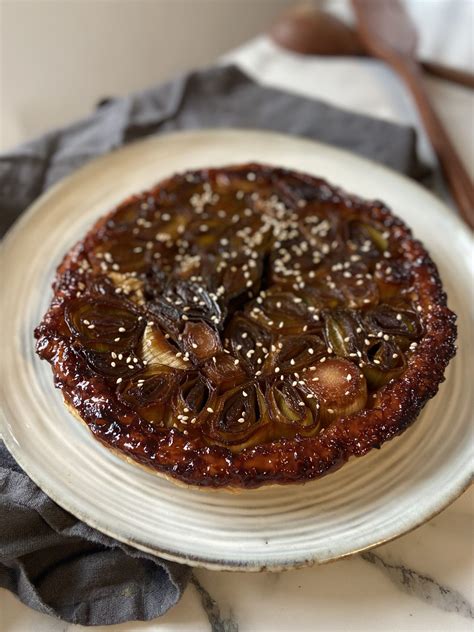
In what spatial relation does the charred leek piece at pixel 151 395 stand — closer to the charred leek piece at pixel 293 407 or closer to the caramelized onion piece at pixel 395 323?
the charred leek piece at pixel 293 407

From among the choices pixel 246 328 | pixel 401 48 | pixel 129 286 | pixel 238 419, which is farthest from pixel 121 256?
pixel 401 48

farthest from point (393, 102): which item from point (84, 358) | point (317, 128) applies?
point (84, 358)

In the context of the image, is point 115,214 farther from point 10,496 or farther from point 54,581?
point 54,581

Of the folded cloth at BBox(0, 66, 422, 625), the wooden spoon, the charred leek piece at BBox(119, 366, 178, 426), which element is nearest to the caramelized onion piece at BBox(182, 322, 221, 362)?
the charred leek piece at BBox(119, 366, 178, 426)

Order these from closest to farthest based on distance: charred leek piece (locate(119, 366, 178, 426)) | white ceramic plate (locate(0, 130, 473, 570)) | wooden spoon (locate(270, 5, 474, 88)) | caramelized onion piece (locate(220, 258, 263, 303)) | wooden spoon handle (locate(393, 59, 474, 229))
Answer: white ceramic plate (locate(0, 130, 473, 570)) → charred leek piece (locate(119, 366, 178, 426)) → caramelized onion piece (locate(220, 258, 263, 303)) → wooden spoon handle (locate(393, 59, 474, 229)) → wooden spoon (locate(270, 5, 474, 88))

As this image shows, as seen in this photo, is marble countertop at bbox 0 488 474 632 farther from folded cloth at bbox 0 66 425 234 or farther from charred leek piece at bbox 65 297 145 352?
folded cloth at bbox 0 66 425 234

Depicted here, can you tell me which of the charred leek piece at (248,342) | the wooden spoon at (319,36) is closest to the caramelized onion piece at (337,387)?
the charred leek piece at (248,342)
